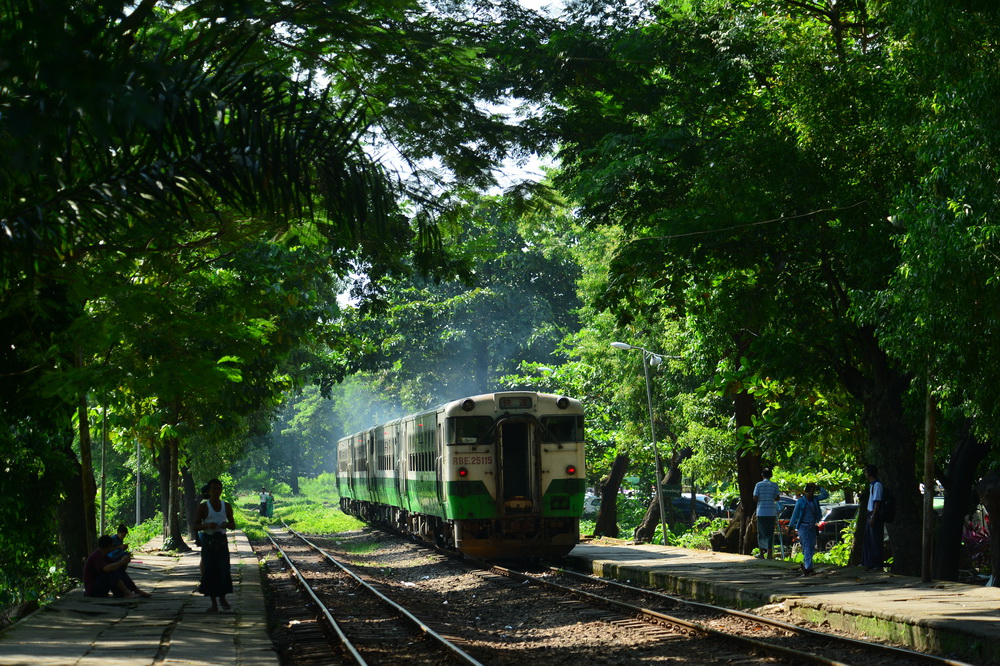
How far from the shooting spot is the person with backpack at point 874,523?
14852 mm

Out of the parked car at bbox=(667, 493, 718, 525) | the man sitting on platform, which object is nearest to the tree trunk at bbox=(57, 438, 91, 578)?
the man sitting on platform

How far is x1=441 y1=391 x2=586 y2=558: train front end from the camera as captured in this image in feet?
65.7

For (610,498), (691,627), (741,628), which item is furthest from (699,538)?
(691,627)

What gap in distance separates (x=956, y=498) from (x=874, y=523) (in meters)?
1.19

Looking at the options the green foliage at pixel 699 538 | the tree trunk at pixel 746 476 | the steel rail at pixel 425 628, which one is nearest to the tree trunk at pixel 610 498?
the green foliage at pixel 699 538

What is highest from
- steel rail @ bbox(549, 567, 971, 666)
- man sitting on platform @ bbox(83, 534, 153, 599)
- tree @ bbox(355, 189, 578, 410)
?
tree @ bbox(355, 189, 578, 410)

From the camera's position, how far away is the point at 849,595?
12648 mm

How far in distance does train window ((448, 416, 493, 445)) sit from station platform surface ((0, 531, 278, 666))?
497cm

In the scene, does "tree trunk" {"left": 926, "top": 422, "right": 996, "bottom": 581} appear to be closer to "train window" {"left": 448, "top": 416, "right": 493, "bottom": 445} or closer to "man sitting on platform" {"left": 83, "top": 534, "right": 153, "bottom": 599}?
"train window" {"left": 448, "top": 416, "right": 493, "bottom": 445}

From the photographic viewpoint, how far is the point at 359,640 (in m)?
12.1

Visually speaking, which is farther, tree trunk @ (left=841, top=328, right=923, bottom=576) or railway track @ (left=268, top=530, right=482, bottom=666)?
tree trunk @ (left=841, top=328, right=923, bottom=576)

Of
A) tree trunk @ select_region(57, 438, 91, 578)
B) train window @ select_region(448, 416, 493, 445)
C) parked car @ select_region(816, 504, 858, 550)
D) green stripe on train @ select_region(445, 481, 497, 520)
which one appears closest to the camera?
tree trunk @ select_region(57, 438, 91, 578)

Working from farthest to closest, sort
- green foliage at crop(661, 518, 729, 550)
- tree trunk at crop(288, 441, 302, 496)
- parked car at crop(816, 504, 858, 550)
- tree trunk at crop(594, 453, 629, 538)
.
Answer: tree trunk at crop(288, 441, 302, 496) < tree trunk at crop(594, 453, 629, 538) < green foliage at crop(661, 518, 729, 550) < parked car at crop(816, 504, 858, 550)

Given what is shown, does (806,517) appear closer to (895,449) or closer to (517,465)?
(895,449)
